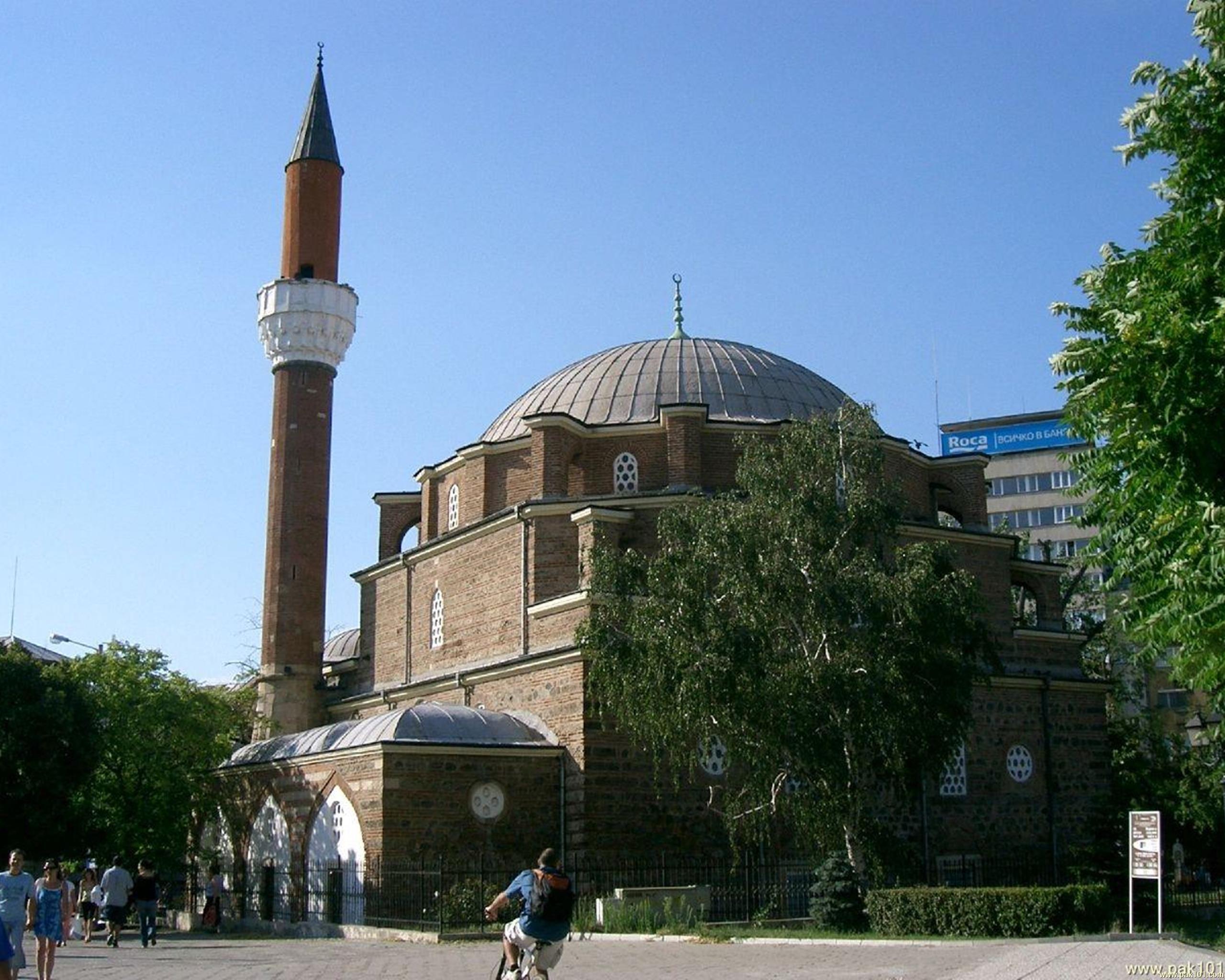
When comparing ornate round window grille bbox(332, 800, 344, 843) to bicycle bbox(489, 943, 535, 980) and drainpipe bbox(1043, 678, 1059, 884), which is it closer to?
bicycle bbox(489, 943, 535, 980)

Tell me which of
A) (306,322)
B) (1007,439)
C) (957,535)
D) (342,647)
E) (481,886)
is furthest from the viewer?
(1007,439)

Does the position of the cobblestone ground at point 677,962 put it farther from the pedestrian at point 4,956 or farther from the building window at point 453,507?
the building window at point 453,507

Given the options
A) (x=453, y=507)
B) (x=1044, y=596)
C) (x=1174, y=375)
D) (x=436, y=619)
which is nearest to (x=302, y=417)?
(x=453, y=507)

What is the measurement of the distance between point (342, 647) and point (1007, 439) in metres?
37.5

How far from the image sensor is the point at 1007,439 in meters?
61.5

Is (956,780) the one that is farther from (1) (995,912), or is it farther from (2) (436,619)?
(2) (436,619)

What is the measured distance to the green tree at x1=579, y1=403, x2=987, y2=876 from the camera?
16219 millimetres

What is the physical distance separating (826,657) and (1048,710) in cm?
871

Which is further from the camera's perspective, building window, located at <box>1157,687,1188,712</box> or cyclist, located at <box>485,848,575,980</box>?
building window, located at <box>1157,687,1188,712</box>

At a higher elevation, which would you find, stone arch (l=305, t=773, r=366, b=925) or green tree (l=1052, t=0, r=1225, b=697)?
green tree (l=1052, t=0, r=1225, b=697)

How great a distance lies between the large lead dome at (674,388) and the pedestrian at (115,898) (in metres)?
9.55

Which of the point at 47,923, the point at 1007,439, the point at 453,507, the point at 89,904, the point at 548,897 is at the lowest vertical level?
the point at 89,904

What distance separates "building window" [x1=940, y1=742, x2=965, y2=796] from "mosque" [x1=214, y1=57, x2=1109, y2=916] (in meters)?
0.05

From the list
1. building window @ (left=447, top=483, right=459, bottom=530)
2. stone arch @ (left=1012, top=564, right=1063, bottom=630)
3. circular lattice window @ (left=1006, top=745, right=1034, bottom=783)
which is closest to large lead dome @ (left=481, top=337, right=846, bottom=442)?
building window @ (left=447, top=483, right=459, bottom=530)
